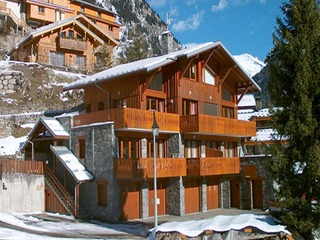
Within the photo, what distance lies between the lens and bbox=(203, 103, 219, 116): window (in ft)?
109

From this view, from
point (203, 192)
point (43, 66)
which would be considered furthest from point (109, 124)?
point (43, 66)

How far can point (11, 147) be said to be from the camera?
35656mm

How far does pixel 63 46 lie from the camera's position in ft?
184

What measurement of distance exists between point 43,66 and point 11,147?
60.3 ft

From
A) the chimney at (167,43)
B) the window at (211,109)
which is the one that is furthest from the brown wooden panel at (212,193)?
the chimney at (167,43)

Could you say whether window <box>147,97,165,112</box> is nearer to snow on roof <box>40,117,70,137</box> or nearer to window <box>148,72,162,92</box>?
window <box>148,72,162,92</box>

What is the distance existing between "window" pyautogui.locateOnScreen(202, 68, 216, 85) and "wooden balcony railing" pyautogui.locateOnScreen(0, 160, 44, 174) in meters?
13.4

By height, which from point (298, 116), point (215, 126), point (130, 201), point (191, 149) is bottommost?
→ point (130, 201)

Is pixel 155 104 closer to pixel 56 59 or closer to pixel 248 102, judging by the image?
pixel 248 102

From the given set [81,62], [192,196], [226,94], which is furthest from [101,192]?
[81,62]

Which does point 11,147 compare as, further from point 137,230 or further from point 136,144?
point 137,230

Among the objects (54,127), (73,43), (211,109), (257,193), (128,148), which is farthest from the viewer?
(73,43)

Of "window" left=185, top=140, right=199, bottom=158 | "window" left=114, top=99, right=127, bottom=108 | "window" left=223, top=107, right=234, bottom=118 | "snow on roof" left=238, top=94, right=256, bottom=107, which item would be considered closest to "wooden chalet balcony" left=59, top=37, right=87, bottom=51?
"snow on roof" left=238, top=94, right=256, bottom=107

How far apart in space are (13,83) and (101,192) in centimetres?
2332
